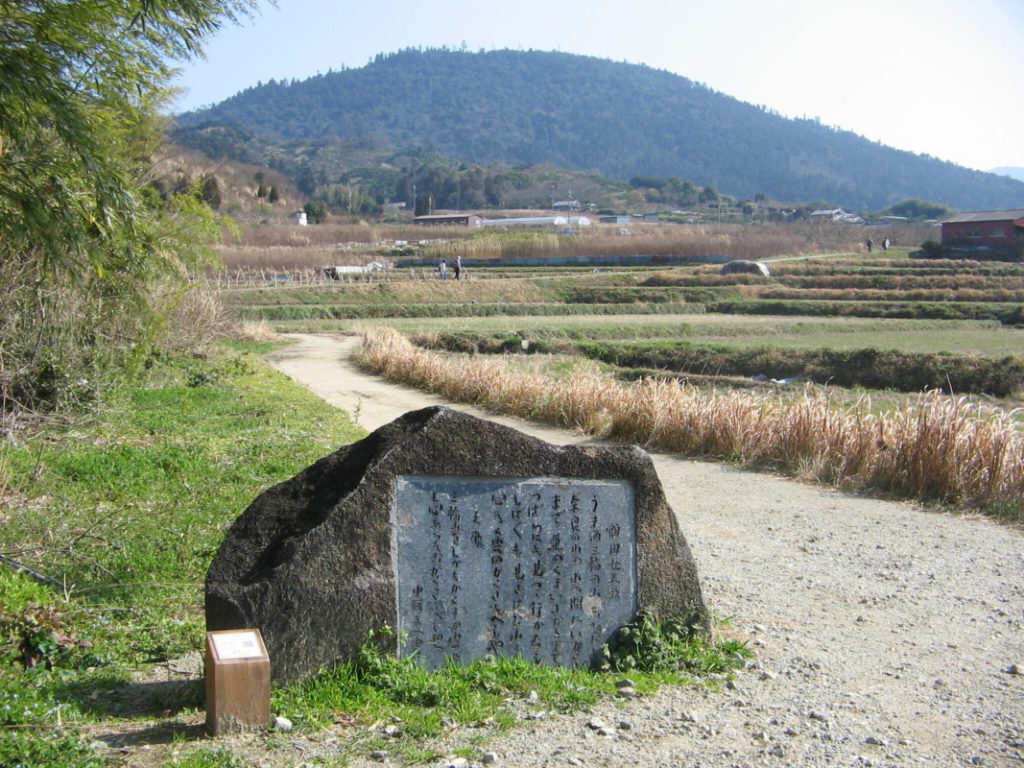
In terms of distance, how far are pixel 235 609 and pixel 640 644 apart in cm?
196

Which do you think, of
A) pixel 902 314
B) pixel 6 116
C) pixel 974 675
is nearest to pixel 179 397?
pixel 6 116

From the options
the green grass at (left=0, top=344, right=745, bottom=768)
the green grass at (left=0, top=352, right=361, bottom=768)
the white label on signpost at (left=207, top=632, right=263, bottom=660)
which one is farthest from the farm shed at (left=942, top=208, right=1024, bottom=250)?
the white label on signpost at (left=207, top=632, right=263, bottom=660)

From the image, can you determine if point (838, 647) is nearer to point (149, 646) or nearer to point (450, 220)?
point (149, 646)

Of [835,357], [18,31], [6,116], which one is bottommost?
[835,357]

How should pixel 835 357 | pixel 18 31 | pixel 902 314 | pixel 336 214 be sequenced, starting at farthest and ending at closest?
pixel 336 214
pixel 902 314
pixel 835 357
pixel 18 31

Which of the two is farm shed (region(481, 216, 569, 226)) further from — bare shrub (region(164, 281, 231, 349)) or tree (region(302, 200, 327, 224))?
bare shrub (region(164, 281, 231, 349))

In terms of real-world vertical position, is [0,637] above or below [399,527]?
below

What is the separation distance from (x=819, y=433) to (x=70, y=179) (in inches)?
295

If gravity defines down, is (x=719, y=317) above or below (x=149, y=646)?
below

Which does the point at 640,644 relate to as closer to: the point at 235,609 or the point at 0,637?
the point at 235,609

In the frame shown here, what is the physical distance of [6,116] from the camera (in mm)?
5828

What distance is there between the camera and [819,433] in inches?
421

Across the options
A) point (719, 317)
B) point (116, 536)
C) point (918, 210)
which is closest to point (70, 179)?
point (116, 536)

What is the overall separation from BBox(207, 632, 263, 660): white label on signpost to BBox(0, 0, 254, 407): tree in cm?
291
